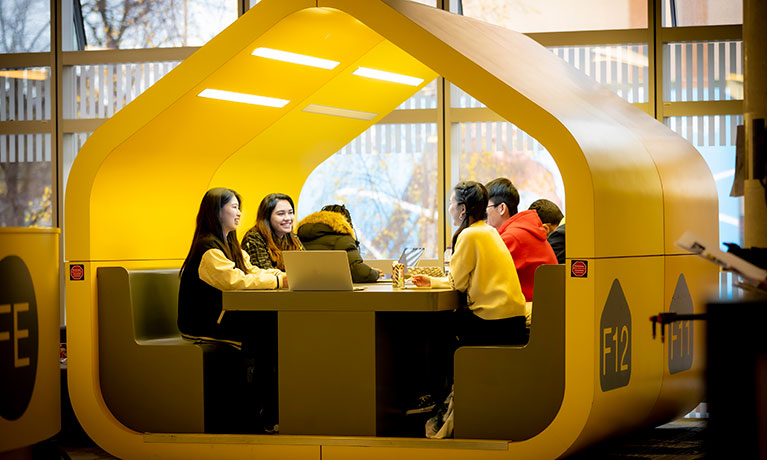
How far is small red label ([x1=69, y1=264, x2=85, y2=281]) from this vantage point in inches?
216

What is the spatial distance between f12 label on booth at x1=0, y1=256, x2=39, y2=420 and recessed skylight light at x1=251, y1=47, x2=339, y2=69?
2036 mm

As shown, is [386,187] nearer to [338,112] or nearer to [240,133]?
[338,112]

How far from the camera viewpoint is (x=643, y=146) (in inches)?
223

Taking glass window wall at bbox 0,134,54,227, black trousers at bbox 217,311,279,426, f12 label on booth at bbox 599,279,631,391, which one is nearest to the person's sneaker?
black trousers at bbox 217,311,279,426

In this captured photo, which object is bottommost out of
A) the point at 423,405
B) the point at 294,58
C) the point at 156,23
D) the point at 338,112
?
the point at 423,405

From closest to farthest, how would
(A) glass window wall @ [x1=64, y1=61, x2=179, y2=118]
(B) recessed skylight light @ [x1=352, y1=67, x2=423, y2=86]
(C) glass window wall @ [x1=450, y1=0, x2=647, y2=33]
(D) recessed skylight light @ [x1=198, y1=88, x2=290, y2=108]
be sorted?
(D) recessed skylight light @ [x1=198, y1=88, x2=290, y2=108] → (B) recessed skylight light @ [x1=352, y1=67, x2=423, y2=86] → (C) glass window wall @ [x1=450, y1=0, x2=647, y2=33] → (A) glass window wall @ [x1=64, y1=61, x2=179, y2=118]

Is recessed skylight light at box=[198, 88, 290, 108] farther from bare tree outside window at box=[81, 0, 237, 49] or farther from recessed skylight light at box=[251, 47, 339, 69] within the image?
bare tree outside window at box=[81, 0, 237, 49]

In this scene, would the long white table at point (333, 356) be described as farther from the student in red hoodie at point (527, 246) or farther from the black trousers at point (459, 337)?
the student in red hoodie at point (527, 246)

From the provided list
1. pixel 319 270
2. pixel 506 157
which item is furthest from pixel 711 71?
pixel 319 270

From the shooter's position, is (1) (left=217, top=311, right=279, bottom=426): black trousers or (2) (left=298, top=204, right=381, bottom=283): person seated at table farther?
(2) (left=298, top=204, right=381, bottom=283): person seated at table

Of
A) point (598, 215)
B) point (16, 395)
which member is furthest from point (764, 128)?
point (16, 395)

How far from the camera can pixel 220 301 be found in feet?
18.2

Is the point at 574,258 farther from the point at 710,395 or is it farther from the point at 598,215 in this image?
the point at 710,395

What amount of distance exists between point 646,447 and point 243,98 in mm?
3024
